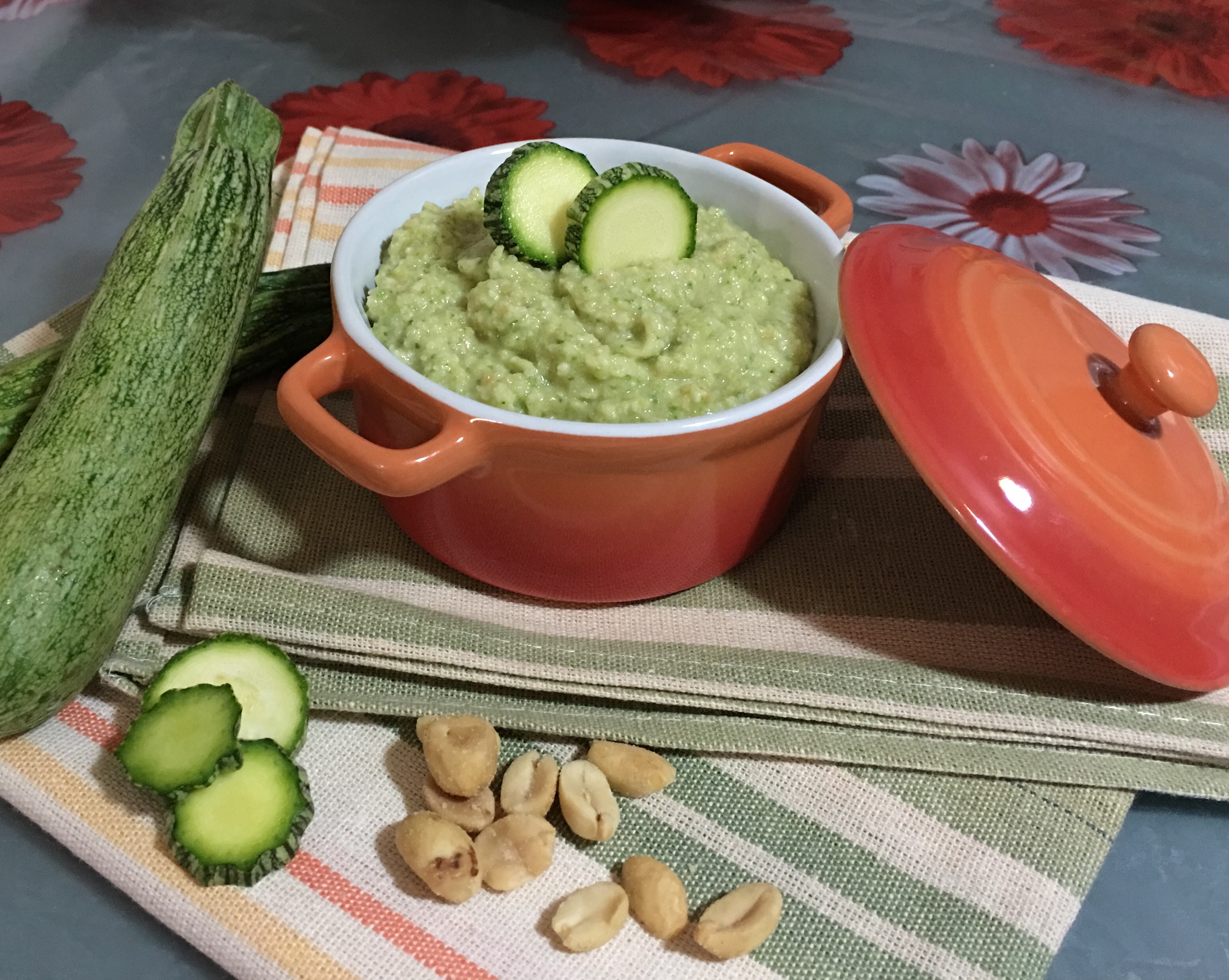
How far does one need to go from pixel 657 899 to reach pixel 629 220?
719mm

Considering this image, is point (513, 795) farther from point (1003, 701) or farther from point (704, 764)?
point (1003, 701)

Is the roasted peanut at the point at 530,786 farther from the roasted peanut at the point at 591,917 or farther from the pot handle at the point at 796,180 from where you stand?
the pot handle at the point at 796,180

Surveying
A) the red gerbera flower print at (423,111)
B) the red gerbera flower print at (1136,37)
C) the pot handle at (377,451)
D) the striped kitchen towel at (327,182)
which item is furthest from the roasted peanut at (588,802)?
the red gerbera flower print at (1136,37)

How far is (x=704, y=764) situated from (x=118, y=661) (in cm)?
65

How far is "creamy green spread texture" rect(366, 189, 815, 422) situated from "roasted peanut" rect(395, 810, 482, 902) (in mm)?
426

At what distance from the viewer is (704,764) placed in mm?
1113

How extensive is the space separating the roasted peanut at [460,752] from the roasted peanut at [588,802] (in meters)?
0.08

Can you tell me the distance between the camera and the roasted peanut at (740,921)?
36.9 inches

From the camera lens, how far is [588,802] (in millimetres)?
1038

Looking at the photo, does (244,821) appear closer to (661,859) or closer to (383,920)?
(383,920)

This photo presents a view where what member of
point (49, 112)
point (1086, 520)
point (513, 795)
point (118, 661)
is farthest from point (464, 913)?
point (49, 112)

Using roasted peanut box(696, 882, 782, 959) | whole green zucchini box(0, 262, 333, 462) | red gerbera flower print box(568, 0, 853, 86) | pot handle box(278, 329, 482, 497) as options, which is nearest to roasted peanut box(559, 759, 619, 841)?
roasted peanut box(696, 882, 782, 959)

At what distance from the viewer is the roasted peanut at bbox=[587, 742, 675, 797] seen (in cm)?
106

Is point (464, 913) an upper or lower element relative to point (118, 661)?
lower
